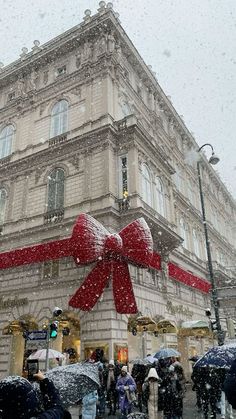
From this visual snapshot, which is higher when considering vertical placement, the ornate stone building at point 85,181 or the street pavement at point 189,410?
the ornate stone building at point 85,181

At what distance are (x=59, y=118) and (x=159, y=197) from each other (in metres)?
8.35

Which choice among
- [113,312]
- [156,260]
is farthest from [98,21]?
[113,312]

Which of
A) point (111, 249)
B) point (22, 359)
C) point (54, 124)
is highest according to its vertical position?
point (54, 124)

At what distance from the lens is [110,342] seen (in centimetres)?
1558

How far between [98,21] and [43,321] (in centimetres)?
1923

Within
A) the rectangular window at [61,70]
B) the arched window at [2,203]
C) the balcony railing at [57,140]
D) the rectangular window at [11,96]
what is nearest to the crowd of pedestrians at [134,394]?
the arched window at [2,203]

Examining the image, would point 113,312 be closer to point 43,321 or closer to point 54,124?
point 43,321

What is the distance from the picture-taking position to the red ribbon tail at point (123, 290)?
15.3 meters

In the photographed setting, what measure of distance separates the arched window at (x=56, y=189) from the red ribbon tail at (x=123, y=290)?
230 inches

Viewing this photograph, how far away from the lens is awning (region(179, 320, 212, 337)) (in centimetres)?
2080

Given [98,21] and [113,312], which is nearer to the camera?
[113,312]

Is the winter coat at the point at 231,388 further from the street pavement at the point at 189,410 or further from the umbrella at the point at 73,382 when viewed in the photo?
the street pavement at the point at 189,410

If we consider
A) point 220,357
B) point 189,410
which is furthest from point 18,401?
point 189,410

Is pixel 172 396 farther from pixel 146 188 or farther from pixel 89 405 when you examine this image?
pixel 146 188
